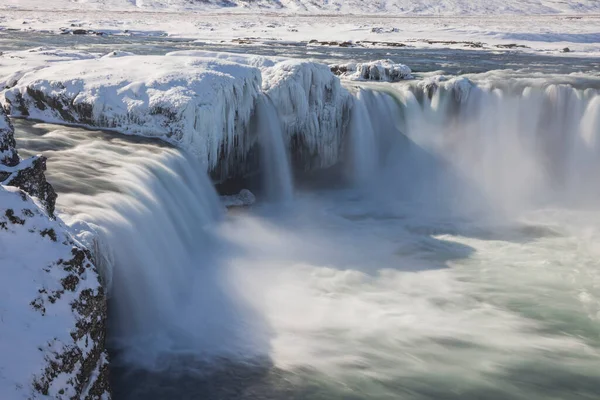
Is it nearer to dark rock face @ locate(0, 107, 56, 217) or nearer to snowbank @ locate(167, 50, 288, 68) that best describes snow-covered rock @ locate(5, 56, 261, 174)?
snowbank @ locate(167, 50, 288, 68)

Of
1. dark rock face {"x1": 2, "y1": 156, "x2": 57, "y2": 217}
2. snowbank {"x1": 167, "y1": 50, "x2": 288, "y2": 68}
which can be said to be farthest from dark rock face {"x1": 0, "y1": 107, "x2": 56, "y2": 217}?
snowbank {"x1": 167, "y1": 50, "x2": 288, "y2": 68}

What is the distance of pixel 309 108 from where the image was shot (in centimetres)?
1472

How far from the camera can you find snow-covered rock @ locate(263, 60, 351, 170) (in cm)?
1418

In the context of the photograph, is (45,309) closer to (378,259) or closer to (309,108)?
(378,259)

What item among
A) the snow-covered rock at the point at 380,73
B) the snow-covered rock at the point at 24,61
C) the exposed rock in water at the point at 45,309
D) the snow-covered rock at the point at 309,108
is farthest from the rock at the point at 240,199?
the exposed rock in water at the point at 45,309

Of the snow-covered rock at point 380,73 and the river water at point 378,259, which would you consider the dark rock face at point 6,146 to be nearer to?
the river water at point 378,259

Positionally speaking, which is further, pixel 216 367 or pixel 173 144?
pixel 173 144

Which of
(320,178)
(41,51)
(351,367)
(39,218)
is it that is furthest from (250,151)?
(39,218)

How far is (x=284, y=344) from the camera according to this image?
7.72m

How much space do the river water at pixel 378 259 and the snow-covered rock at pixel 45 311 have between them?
1.60 m

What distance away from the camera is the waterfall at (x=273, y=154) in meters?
13.8

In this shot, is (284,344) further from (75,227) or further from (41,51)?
(41,51)

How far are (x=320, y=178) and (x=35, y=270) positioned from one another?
11129mm

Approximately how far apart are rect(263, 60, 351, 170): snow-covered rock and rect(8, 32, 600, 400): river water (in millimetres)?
648
